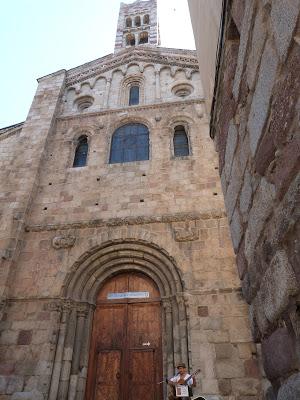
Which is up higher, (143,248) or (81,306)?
(143,248)

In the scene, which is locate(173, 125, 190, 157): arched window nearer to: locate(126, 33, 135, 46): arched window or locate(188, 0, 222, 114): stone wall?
locate(188, 0, 222, 114): stone wall

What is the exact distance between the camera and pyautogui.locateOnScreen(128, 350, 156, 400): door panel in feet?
19.7

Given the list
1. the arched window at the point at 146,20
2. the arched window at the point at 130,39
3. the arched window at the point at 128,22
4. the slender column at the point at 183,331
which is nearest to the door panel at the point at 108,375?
the slender column at the point at 183,331

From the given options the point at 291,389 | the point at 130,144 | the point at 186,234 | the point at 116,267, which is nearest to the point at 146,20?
the point at 130,144

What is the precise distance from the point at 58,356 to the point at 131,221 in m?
3.32

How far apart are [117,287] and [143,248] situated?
1109 mm

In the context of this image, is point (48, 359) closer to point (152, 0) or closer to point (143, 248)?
point (143, 248)

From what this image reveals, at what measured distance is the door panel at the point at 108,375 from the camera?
6.09 meters

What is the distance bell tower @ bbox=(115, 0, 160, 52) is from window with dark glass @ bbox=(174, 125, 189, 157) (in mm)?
8912

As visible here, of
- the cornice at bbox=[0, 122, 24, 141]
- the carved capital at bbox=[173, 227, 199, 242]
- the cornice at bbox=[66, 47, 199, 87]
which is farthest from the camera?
the cornice at bbox=[66, 47, 199, 87]

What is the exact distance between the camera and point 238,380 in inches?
220

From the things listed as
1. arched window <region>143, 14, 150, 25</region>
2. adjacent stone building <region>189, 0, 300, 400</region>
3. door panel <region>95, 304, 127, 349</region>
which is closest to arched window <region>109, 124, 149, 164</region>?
door panel <region>95, 304, 127, 349</region>

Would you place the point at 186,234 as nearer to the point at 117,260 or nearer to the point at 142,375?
the point at 117,260

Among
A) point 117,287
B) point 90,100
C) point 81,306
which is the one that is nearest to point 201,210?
point 117,287
